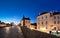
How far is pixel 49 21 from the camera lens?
47.6m

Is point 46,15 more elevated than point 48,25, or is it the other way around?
point 46,15

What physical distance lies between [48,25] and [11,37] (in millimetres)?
46510

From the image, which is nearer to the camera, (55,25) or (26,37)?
(26,37)

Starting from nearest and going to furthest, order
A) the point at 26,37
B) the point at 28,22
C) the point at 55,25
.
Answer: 1. the point at 26,37
2. the point at 55,25
3. the point at 28,22

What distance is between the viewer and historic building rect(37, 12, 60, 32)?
151 ft

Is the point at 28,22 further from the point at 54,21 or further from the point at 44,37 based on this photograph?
the point at 44,37

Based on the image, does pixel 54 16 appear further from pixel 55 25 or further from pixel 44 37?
pixel 44 37

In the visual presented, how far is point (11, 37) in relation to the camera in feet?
4.92

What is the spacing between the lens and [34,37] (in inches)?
60.6

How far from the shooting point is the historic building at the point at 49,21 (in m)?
46.1

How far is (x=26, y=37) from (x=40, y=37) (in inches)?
5.7

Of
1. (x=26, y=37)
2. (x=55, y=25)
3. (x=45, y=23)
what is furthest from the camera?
(x=45, y=23)

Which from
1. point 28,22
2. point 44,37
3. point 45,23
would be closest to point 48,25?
point 45,23

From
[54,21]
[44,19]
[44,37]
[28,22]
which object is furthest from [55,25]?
[44,37]
